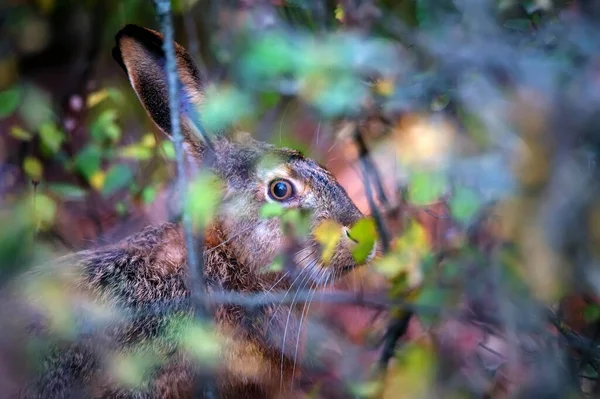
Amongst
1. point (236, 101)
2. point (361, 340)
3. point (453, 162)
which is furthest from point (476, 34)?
→ point (361, 340)

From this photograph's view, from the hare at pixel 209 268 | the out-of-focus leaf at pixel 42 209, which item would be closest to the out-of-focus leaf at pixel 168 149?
the hare at pixel 209 268

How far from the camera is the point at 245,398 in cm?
305

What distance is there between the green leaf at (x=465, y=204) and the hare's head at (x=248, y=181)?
1.98 feet

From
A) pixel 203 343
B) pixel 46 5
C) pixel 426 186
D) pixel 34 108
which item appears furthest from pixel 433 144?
pixel 46 5

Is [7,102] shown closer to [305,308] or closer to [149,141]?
[149,141]

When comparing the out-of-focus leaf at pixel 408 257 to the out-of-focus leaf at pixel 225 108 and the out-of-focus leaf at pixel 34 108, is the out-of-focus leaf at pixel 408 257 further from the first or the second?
the out-of-focus leaf at pixel 34 108

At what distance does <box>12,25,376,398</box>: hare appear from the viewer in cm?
278

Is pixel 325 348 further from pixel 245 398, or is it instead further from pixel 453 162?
pixel 453 162

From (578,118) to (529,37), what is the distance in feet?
2.68

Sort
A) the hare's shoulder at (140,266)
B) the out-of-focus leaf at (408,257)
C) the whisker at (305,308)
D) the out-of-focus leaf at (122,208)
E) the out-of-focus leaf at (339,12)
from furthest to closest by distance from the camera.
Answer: the out-of-focus leaf at (122,208) → the out-of-focus leaf at (339,12) → the whisker at (305,308) → the hare's shoulder at (140,266) → the out-of-focus leaf at (408,257)

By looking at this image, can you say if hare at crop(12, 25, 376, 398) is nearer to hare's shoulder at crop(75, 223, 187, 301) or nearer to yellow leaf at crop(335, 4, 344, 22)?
hare's shoulder at crop(75, 223, 187, 301)

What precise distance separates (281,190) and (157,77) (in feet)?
2.20

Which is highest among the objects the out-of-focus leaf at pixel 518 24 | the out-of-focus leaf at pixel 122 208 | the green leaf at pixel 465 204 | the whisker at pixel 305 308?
the out-of-focus leaf at pixel 518 24

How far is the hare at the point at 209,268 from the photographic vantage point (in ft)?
9.13
